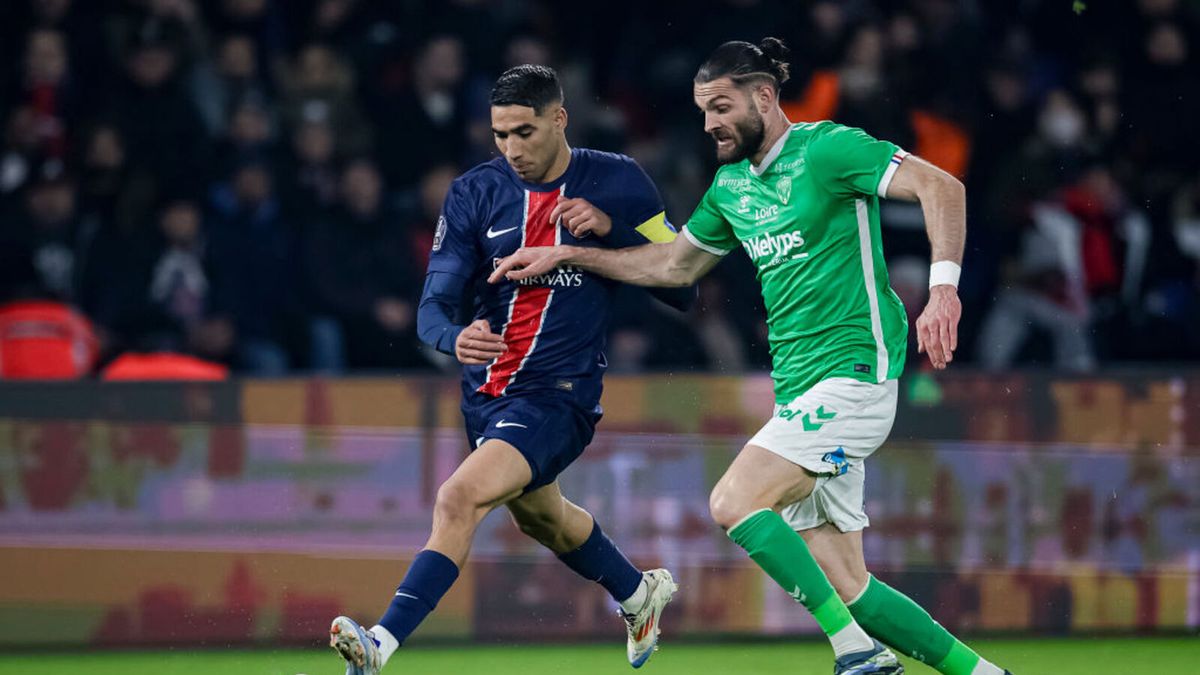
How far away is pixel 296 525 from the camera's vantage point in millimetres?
7766

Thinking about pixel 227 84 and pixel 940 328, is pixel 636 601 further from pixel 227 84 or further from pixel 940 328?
pixel 227 84

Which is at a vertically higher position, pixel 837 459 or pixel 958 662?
pixel 837 459

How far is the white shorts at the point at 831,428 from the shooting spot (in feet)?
17.9

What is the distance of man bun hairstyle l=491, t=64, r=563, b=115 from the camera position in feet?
19.4

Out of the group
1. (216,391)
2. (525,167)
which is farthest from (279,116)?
(525,167)

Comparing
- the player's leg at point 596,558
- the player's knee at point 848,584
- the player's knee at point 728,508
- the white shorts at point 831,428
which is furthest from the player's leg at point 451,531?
the player's knee at point 848,584

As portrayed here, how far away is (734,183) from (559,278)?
72cm

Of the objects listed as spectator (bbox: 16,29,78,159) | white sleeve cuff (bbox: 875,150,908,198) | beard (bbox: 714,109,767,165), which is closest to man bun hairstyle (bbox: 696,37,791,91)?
beard (bbox: 714,109,767,165)

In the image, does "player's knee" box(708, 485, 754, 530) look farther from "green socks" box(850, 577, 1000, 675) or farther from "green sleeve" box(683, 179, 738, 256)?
"green sleeve" box(683, 179, 738, 256)

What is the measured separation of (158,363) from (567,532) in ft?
9.17

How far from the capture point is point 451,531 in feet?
18.7

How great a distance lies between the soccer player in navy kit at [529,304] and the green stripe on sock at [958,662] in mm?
1421

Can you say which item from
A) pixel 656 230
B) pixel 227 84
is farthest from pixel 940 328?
pixel 227 84

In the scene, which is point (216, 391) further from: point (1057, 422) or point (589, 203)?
point (1057, 422)
